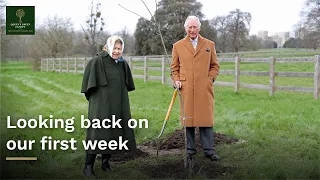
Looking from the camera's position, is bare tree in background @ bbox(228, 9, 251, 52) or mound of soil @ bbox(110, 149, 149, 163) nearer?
mound of soil @ bbox(110, 149, 149, 163)

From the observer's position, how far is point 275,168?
13.3 ft

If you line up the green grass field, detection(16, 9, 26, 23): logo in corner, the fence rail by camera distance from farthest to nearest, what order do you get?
1. the fence rail
2. detection(16, 9, 26, 23): logo in corner
3. the green grass field

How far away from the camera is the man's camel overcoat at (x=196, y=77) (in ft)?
14.9

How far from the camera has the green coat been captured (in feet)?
13.1

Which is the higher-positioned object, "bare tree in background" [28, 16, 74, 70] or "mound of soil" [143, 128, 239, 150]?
"bare tree in background" [28, 16, 74, 70]

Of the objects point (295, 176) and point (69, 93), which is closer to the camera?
point (295, 176)

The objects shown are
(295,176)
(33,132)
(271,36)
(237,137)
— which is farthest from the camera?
(271,36)

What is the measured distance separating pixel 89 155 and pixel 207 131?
139 centimetres

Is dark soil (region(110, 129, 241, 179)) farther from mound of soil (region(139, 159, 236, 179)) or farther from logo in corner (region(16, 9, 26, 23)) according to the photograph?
logo in corner (region(16, 9, 26, 23))

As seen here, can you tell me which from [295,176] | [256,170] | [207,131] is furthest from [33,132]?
[295,176]

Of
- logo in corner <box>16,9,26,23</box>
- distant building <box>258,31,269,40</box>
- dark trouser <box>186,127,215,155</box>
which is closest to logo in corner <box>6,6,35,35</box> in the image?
logo in corner <box>16,9,26,23</box>

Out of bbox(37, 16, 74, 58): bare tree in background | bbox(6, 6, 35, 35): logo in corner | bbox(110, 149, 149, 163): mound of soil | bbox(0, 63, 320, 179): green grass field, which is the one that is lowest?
bbox(110, 149, 149, 163): mound of soil

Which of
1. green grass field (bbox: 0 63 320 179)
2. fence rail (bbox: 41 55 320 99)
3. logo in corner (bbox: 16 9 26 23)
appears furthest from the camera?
fence rail (bbox: 41 55 320 99)

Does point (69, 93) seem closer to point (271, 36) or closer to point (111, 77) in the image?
point (271, 36)
